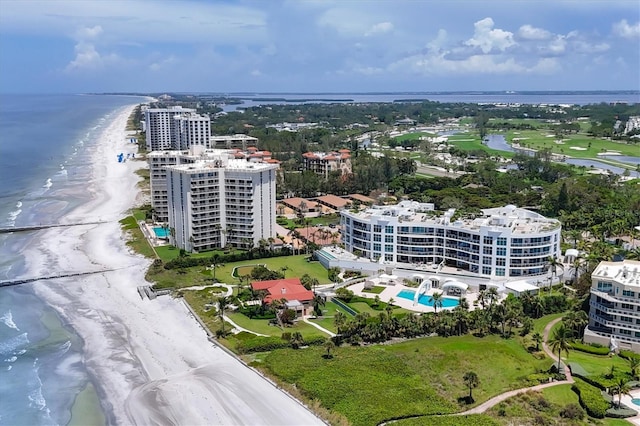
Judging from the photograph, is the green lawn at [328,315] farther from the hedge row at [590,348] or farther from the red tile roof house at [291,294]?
the hedge row at [590,348]

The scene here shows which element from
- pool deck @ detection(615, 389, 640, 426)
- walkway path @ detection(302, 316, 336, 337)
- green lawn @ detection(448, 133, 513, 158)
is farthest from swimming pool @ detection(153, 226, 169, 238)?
green lawn @ detection(448, 133, 513, 158)

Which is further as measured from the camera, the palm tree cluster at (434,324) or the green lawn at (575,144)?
the green lawn at (575,144)

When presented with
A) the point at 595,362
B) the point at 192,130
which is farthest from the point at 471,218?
the point at 192,130

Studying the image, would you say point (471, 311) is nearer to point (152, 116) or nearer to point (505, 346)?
point (505, 346)

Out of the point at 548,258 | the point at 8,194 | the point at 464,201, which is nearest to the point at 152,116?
the point at 8,194

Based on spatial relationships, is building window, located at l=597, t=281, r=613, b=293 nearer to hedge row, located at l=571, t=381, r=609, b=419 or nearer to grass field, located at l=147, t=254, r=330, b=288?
hedge row, located at l=571, t=381, r=609, b=419

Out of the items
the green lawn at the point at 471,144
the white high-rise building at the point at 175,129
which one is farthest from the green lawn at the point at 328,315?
the green lawn at the point at 471,144
